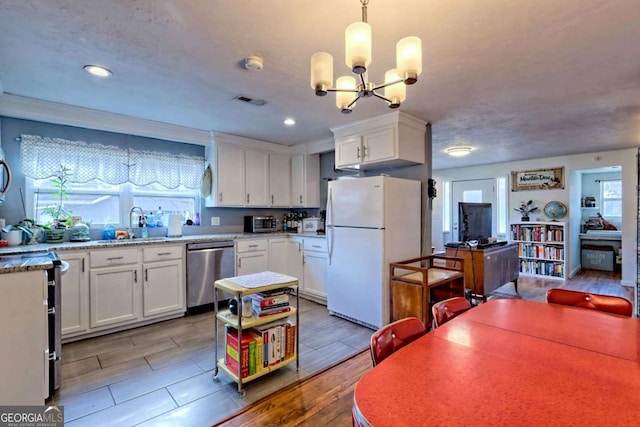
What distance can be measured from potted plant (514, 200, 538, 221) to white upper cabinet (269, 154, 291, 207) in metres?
4.60

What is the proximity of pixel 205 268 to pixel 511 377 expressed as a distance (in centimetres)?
329

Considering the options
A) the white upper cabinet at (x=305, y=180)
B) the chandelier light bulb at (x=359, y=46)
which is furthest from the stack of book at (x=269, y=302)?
the white upper cabinet at (x=305, y=180)

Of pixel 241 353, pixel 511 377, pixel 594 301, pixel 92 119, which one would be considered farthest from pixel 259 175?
pixel 511 377

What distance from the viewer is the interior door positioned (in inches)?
256

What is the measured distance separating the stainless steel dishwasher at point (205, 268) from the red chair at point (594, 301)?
10.5 ft

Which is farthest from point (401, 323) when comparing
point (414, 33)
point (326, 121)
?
point (326, 121)

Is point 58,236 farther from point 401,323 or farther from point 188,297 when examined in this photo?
point 401,323

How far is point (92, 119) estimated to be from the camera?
126 inches

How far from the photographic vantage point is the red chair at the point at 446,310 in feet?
5.51

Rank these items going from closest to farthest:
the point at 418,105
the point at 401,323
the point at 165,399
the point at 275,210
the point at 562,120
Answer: the point at 401,323 → the point at 165,399 → the point at 418,105 → the point at 562,120 → the point at 275,210

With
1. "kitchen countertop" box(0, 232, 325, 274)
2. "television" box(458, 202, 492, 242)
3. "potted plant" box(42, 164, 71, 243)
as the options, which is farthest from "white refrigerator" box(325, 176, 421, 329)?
"potted plant" box(42, 164, 71, 243)

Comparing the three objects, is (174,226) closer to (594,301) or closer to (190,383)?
(190,383)

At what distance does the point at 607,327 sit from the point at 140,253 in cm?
367

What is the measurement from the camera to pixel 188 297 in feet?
11.7
